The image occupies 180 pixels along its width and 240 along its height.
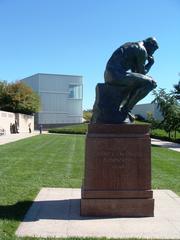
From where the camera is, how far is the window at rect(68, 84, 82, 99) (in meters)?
83.6

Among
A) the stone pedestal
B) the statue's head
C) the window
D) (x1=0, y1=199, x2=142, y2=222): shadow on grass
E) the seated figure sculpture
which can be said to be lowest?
(x1=0, y1=199, x2=142, y2=222): shadow on grass

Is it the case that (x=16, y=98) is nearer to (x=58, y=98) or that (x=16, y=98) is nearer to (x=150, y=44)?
(x=58, y=98)

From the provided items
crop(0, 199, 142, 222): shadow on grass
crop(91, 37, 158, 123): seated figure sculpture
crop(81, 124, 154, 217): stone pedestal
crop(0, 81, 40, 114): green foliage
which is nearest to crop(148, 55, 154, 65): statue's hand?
crop(91, 37, 158, 123): seated figure sculpture

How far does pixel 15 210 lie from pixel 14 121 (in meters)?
46.9

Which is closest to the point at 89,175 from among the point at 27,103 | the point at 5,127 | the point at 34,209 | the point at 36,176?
the point at 34,209

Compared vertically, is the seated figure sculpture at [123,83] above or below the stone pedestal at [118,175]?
above

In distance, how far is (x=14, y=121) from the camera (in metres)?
54.2

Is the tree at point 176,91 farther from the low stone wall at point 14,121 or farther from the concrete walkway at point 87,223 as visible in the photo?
the concrete walkway at point 87,223

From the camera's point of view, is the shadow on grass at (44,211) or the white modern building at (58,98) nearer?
the shadow on grass at (44,211)

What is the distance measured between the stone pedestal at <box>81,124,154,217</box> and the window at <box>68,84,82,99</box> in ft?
248

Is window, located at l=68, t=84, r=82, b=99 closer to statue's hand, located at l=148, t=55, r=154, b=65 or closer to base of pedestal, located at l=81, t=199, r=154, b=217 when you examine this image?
statue's hand, located at l=148, t=55, r=154, b=65

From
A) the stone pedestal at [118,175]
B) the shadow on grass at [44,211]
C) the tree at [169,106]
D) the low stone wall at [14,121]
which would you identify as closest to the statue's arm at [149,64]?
the stone pedestal at [118,175]

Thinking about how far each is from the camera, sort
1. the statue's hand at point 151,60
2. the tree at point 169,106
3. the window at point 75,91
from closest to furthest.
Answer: the statue's hand at point 151,60 → the tree at point 169,106 → the window at point 75,91

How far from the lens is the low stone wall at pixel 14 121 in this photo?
153 feet
